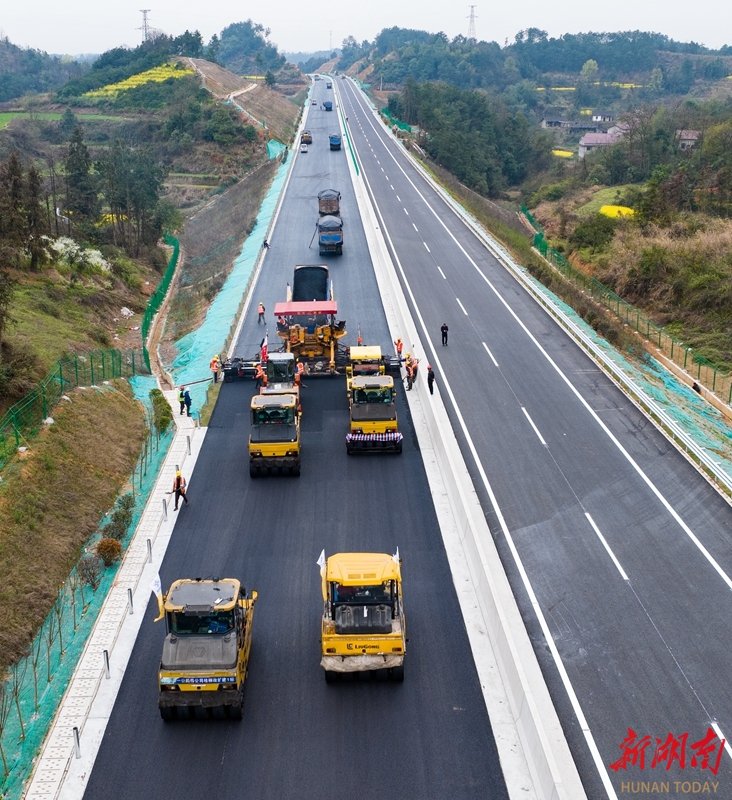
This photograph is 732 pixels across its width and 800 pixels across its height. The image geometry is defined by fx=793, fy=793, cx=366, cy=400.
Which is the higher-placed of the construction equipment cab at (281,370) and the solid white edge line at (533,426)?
the construction equipment cab at (281,370)

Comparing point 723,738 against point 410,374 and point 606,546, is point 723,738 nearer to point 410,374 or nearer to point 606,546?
point 606,546

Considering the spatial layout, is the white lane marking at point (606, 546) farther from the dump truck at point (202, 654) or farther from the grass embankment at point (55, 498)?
the grass embankment at point (55, 498)

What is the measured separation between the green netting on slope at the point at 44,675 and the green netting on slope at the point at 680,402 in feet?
67.7

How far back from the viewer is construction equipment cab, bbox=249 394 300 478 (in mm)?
26891

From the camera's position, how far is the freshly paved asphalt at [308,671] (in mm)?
15219

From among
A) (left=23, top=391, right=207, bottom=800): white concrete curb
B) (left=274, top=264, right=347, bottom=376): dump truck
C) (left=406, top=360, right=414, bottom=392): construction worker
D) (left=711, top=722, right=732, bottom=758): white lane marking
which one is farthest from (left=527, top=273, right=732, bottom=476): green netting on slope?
(left=23, top=391, right=207, bottom=800): white concrete curb

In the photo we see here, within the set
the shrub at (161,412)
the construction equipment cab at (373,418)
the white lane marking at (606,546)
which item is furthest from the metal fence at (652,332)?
the shrub at (161,412)

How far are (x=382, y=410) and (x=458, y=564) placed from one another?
27.5 ft

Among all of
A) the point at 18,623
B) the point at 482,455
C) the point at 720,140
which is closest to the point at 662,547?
the point at 482,455

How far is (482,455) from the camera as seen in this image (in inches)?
1135

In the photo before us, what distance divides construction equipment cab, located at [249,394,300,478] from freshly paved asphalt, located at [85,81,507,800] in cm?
52

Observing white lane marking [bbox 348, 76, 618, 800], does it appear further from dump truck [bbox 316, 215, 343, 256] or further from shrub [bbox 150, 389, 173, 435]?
dump truck [bbox 316, 215, 343, 256]

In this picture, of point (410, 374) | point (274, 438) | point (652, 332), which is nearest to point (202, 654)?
point (274, 438)

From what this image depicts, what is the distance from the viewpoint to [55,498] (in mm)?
23969
